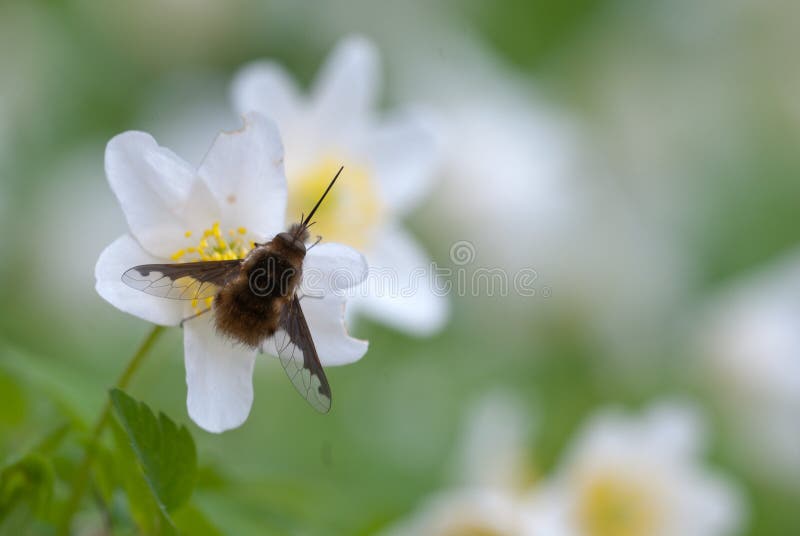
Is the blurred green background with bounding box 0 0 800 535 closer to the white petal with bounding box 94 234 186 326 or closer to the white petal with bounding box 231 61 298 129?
the white petal with bounding box 94 234 186 326

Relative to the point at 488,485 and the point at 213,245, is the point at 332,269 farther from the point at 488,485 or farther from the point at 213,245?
the point at 488,485

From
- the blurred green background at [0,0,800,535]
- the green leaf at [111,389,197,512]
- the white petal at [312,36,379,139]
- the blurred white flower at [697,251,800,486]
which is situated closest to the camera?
the green leaf at [111,389,197,512]

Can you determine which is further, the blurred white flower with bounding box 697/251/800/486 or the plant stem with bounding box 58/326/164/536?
the blurred white flower with bounding box 697/251/800/486

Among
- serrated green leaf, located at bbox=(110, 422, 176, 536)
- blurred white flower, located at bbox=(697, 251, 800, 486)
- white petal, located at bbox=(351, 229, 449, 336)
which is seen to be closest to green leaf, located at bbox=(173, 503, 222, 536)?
serrated green leaf, located at bbox=(110, 422, 176, 536)

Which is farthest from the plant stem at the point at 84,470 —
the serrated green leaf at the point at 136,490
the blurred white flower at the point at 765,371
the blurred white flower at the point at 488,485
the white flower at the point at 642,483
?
the blurred white flower at the point at 765,371

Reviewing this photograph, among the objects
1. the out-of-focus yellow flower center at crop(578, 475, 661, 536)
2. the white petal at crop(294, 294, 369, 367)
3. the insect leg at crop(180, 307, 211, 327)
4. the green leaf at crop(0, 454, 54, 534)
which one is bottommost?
the green leaf at crop(0, 454, 54, 534)

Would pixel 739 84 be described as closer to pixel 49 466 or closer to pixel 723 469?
pixel 723 469

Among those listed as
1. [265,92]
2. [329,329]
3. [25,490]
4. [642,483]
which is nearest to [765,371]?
[642,483]

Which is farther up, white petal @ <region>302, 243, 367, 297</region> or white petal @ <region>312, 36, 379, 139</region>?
white petal @ <region>312, 36, 379, 139</region>
